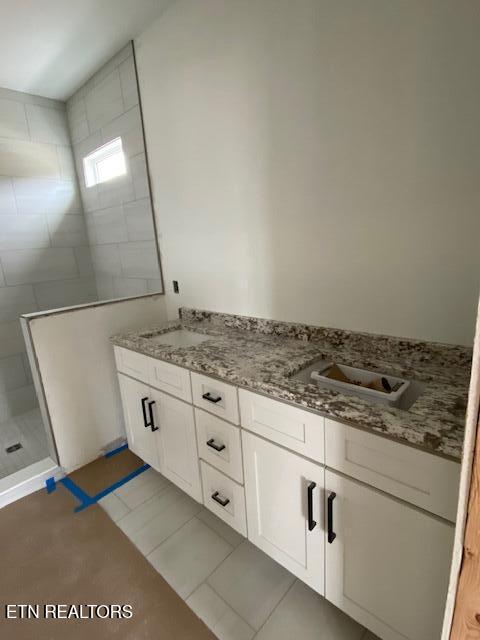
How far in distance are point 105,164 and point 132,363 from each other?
5.88 ft

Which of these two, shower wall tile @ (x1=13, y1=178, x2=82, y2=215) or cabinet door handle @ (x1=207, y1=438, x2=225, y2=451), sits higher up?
shower wall tile @ (x1=13, y1=178, x2=82, y2=215)

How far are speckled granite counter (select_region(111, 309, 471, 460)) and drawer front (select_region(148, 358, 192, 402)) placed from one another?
2.0 inches

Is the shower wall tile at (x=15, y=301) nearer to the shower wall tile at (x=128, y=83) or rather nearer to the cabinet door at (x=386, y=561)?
the shower wall tile at (x=128, y=83)

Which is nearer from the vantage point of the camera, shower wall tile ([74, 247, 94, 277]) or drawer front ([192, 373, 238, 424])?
drawer front ([192, 373, 238, 424])

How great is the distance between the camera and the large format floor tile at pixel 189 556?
133 cm

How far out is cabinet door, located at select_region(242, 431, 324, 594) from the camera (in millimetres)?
1042

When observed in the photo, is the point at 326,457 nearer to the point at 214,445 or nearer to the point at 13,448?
the point at 214,445

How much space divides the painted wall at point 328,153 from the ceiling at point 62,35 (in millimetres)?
136

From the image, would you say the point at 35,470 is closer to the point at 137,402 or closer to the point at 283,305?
the point at 137,402

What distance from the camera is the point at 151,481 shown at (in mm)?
1882

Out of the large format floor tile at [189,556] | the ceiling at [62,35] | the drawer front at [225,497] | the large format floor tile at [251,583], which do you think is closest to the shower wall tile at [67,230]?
the ceiling at [62,35]

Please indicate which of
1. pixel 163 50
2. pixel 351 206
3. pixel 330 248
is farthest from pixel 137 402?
pixel 163 50

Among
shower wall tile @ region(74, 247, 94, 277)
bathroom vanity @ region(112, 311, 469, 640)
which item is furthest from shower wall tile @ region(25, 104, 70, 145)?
bathroom vanity @ region(112, 311, 469, 640)

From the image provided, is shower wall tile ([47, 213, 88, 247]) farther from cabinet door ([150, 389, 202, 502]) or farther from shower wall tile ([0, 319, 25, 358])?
cabinet door ([150, 389, 202, 502])
